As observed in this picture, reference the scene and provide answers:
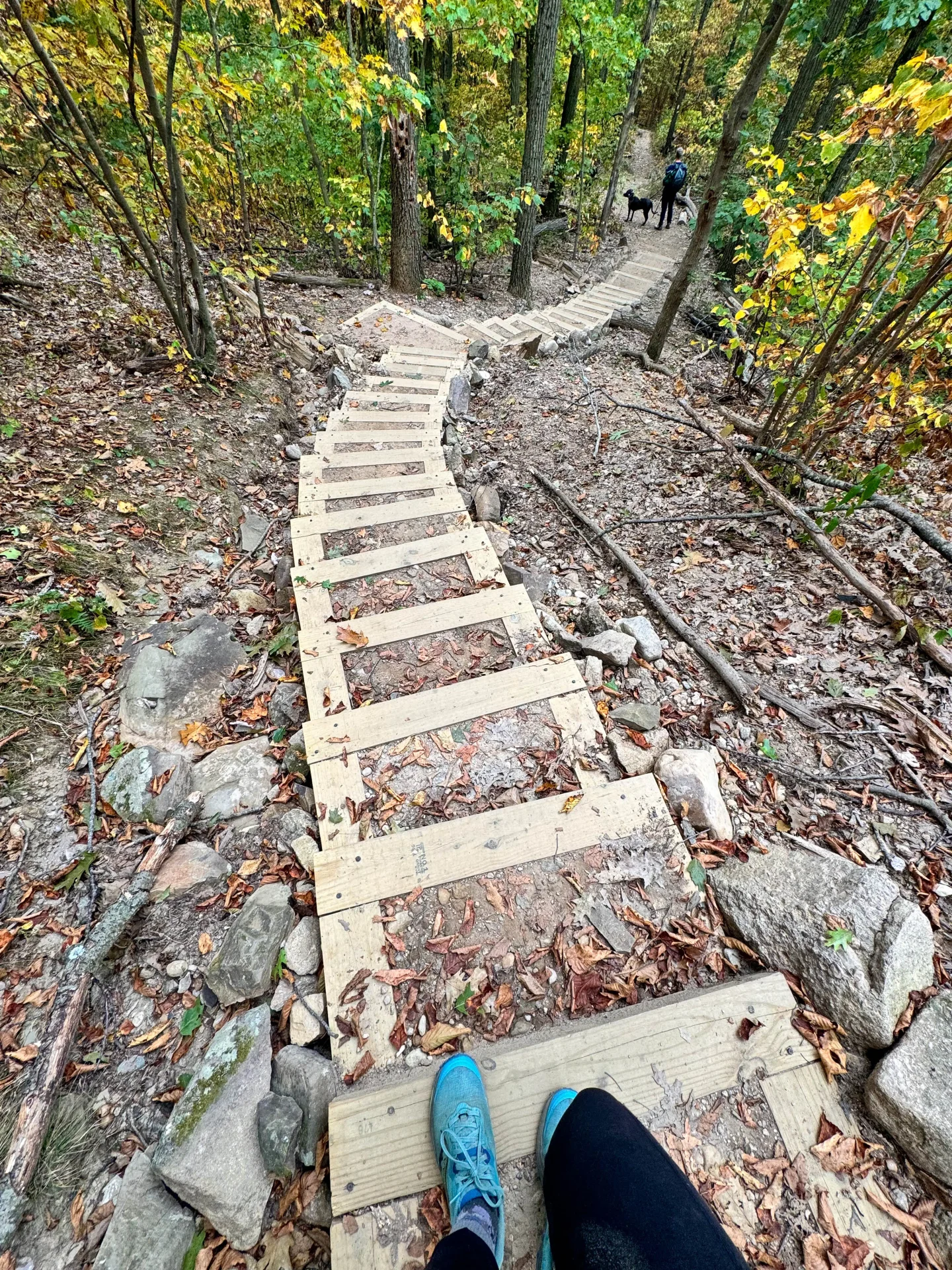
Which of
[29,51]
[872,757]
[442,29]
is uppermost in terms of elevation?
[442,29]

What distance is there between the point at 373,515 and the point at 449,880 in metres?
3.44

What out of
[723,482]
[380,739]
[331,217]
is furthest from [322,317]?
[380,739]

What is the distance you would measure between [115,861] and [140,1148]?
3.96ft

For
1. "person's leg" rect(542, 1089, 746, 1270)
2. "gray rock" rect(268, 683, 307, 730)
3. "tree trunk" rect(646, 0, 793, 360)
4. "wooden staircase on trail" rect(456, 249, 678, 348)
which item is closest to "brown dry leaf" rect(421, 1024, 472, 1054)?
"person's leg" rect(542, 1089, 746, 1270)

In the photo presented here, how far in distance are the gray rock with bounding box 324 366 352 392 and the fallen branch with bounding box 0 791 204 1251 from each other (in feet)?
20.7

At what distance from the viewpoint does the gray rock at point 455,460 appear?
19.7 ft

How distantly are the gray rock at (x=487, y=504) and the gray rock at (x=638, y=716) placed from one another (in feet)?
9.31

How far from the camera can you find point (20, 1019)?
2.15m

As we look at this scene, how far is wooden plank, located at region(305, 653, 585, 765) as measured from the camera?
3.05 m

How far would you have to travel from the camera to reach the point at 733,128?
21.2 feet

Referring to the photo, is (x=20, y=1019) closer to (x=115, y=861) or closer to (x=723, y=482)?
(x=115, y=861)

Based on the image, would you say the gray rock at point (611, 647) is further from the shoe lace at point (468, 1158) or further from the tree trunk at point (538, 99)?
the tree trunk at point (538, 99)

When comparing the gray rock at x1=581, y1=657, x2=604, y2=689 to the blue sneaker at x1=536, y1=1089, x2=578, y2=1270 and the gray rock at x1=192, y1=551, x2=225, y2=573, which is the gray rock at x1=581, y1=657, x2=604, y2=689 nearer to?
the blue sneaker at x1=536, y1=1089, x2=578, y2=1270

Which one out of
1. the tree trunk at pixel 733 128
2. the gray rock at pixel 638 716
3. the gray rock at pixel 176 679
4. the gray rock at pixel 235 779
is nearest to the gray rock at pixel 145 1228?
the gray rock at pixel 235 779
